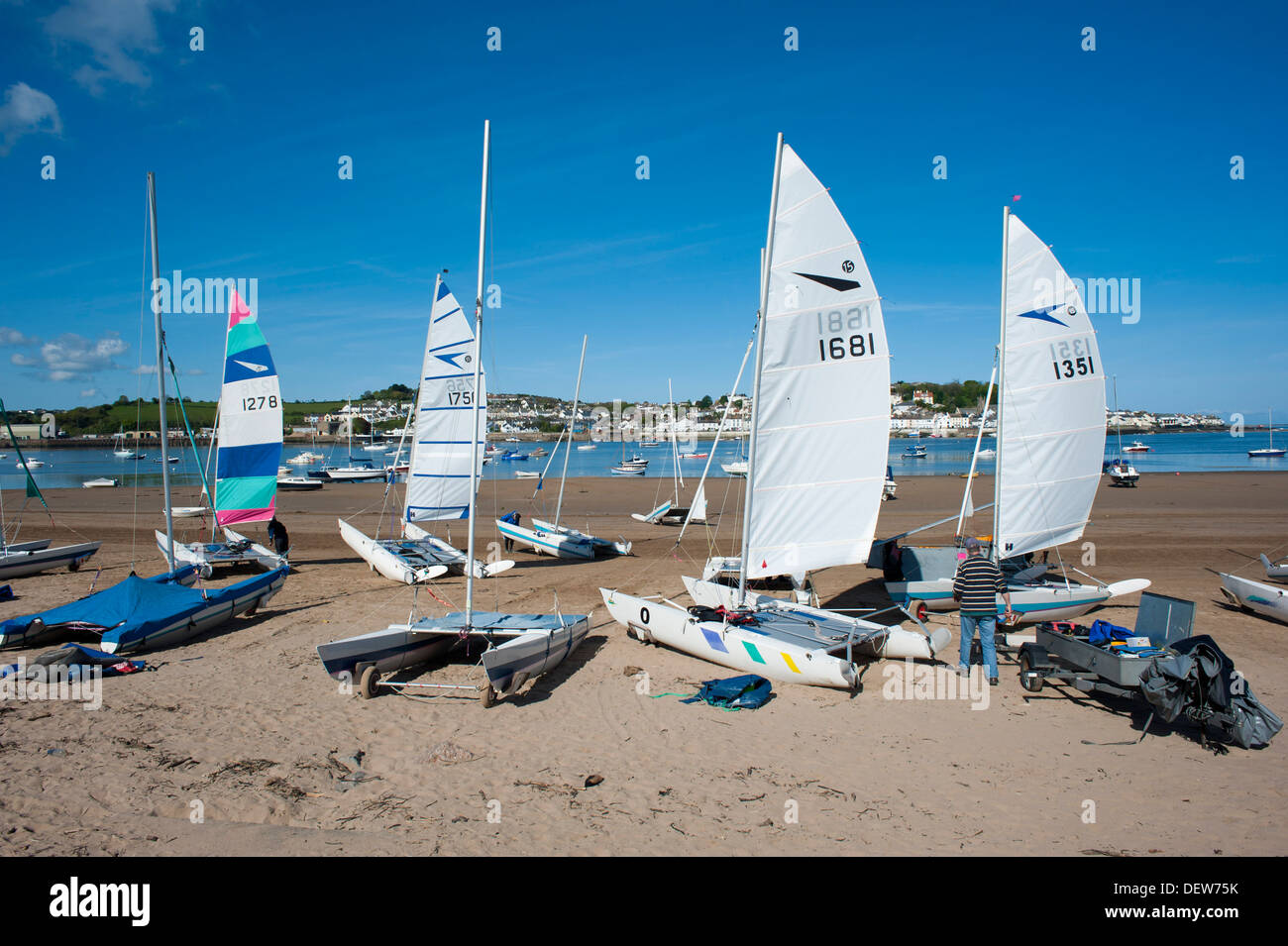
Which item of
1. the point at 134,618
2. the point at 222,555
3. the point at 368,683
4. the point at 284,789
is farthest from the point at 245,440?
the point at 284,789

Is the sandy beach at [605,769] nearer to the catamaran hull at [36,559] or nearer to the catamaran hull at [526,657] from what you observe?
the catamaran hull at [526,657]

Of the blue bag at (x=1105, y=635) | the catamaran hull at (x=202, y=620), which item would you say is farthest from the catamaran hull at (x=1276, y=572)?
the catamaran hull at (x=202, y=620)

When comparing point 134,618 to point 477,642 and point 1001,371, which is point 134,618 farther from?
point 1001,371

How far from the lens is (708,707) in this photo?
808 cm

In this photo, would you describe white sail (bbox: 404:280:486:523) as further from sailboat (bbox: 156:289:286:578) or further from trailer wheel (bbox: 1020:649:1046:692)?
trailer wheel (bbox: 1020:649:1046:692)

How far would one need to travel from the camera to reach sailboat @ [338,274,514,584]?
50.3 ft

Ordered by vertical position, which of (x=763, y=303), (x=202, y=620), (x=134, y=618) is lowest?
(x=202, y=620)

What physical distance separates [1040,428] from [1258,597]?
4462 millimetres

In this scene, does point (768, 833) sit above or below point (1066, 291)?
below

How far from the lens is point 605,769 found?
6496 mm

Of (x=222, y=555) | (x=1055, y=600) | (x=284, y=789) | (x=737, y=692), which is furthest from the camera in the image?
(x=222, y=555)

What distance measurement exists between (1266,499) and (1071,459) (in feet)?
91.6

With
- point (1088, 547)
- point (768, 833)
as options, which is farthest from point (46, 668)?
point (1088, 547)
